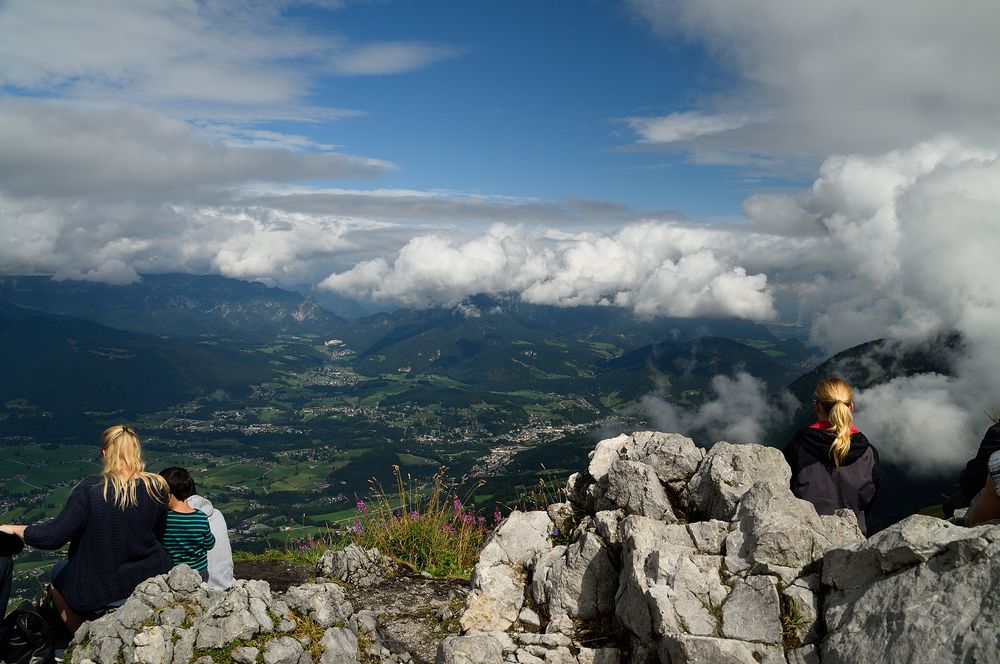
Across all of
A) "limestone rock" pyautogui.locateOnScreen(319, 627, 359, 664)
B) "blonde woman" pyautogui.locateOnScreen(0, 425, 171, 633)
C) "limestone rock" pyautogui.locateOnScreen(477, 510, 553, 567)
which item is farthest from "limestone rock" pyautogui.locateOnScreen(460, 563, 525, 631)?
"blonde woman" pyautogui.locateOnScreen(0, 425, 171, 633)

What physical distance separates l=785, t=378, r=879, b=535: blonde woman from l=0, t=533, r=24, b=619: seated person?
35.5ft

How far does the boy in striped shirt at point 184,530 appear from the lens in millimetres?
7977

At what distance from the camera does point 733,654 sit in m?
4.82

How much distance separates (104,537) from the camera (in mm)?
7090

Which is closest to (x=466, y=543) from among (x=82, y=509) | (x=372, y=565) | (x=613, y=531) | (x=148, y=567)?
(x=372, y=565)

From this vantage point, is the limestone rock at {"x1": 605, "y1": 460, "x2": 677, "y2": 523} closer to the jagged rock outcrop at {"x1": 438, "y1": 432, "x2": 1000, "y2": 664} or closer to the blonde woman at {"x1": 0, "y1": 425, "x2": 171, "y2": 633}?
the jagged rock outcrop at {"x1": 438, "y1": 432, "x2": 1000, "y2": 664}

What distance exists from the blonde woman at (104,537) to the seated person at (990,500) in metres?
10.1

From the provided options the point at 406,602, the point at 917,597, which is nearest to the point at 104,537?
the point at 406,602

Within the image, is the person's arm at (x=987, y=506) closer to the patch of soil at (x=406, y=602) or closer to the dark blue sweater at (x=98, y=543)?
the patch of soil at (x=406, y=602)

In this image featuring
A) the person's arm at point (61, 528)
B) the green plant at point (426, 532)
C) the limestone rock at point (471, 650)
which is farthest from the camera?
the green plant at point (426, 532)

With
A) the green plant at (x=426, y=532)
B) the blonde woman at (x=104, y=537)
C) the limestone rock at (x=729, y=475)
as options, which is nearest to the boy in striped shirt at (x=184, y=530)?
the blonde woman at (x=104, y=537)

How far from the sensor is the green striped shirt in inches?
314

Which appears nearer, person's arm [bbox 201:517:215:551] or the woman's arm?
the woman's arm

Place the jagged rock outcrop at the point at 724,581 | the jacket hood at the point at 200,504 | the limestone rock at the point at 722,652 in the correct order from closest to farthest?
the jagged rock outcrop at the point at 724,581, the limestone rock at the point at 722,652, the jacket hood at the point at 200,504
